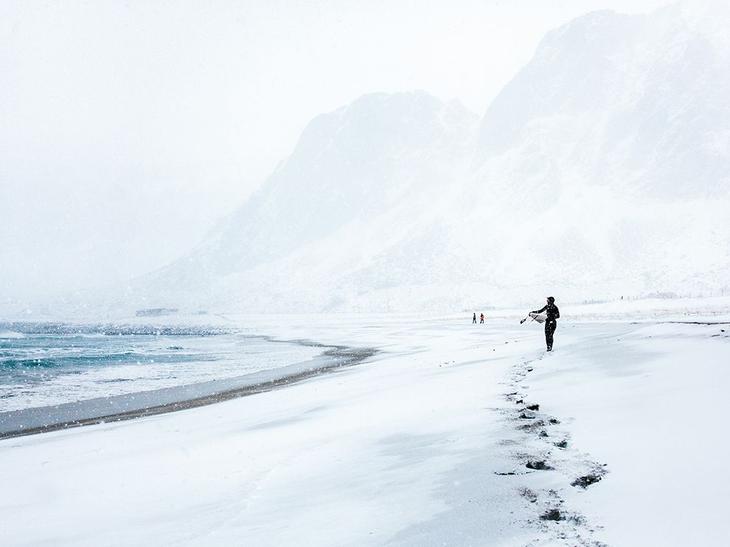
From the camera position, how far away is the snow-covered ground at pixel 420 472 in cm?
424

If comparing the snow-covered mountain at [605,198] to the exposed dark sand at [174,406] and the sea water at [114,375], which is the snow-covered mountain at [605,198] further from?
the exposed dark sand at [174,406]

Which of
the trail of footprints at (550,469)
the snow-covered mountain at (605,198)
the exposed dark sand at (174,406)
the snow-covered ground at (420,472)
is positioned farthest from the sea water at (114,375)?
the snow-covered mountain at (605,198)

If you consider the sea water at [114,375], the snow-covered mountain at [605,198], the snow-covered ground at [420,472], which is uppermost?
the snow-covered mountain at [605,198]

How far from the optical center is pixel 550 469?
212 inches

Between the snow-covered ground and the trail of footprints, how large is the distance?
25 mm

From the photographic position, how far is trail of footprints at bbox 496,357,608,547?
3918 millimetres

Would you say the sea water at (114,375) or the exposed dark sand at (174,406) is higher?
the exposed dark sand at (174,406)

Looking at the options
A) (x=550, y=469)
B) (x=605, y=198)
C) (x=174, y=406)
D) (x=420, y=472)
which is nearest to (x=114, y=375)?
(x=174, y=406)

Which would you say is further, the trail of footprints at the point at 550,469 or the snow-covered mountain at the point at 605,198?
the snow-covered mountain at the point at 605,198

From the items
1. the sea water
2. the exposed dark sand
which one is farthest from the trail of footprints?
the sea water

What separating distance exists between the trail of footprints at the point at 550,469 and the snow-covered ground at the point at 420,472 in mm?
25

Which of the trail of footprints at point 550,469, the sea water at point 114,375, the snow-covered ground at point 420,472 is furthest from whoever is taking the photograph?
the sea water at point 114,375

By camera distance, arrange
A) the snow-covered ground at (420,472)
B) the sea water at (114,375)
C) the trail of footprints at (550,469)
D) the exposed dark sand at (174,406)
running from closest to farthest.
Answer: the trail of footprints at (550,469) → the snow-covered ground at (420,472) → the exposed dark sand at (174,406) → the sea water at (114,375)

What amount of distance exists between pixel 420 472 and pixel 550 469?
4.24ft
